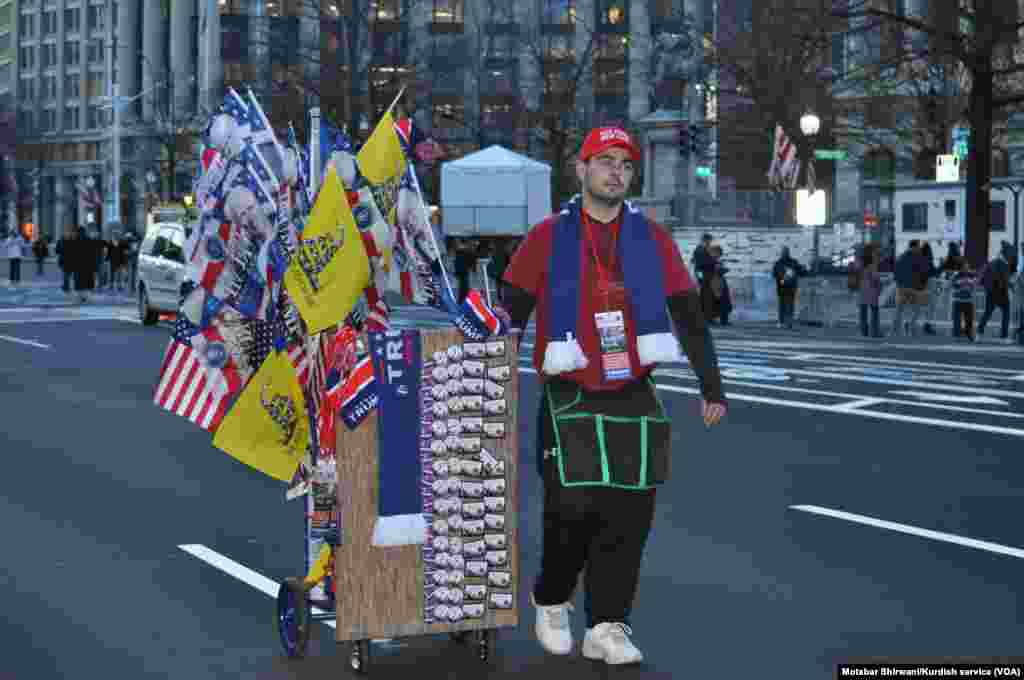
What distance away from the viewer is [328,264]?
7305 mm

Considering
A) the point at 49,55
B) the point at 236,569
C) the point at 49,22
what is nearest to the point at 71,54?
the point at 49,55

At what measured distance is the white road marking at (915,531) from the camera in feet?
34.4

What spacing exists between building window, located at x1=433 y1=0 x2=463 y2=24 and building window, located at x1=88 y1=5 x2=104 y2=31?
54086mm

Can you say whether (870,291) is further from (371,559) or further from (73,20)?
(73,20)

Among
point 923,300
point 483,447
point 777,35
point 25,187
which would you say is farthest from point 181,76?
→ point 483,447

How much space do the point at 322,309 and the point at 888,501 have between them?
19.7ft

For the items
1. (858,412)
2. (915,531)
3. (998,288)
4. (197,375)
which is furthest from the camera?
(998,288)

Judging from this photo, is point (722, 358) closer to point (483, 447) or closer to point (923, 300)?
point (923, 300)

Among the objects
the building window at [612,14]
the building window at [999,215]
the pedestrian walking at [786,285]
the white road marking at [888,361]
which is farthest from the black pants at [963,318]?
the building window at [612,14]

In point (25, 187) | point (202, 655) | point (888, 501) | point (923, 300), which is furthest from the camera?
point (25, 187)

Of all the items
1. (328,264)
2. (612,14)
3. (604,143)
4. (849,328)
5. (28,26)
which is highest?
(28,26)

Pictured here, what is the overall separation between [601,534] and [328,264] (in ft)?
4.57

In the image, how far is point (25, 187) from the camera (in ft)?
518

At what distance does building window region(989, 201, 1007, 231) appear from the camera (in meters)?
53.2
